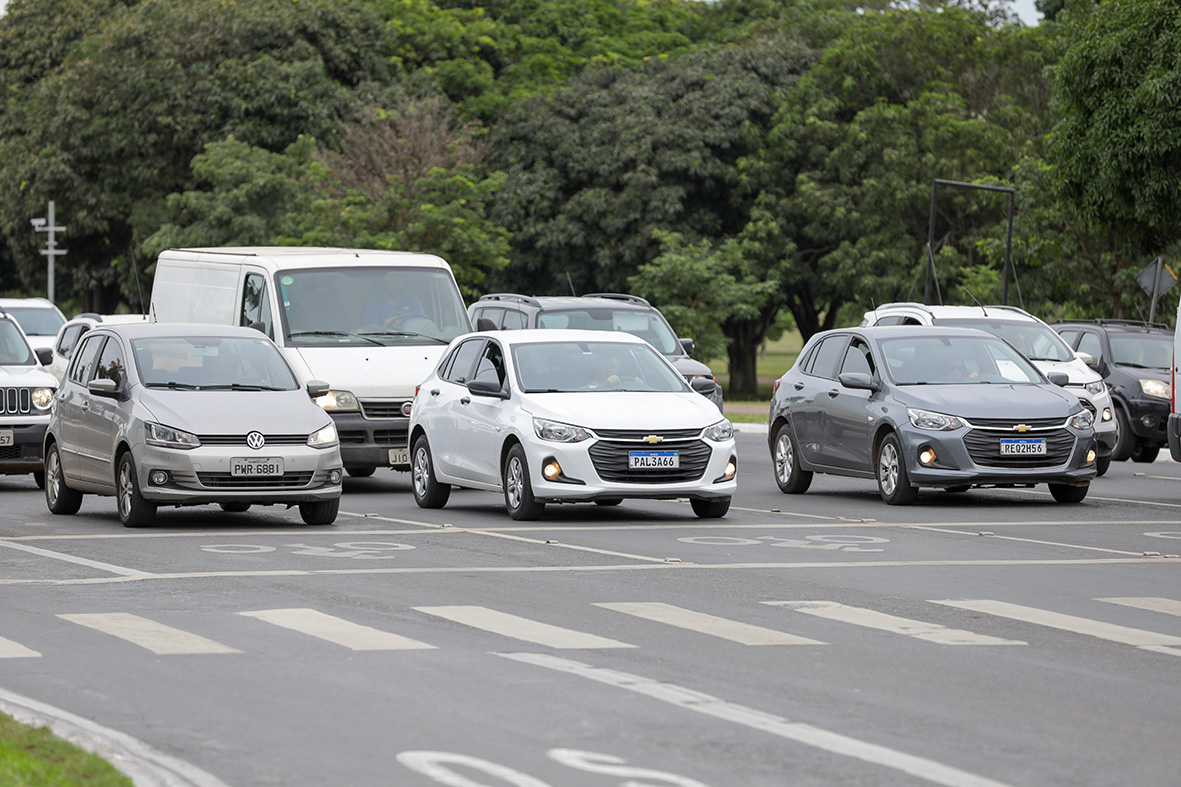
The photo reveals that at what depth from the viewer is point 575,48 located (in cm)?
6600

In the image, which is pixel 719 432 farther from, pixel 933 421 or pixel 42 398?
pixel 42 398

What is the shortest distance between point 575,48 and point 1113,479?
1757 inches

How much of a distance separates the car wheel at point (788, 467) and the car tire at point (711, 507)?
323 centimetres

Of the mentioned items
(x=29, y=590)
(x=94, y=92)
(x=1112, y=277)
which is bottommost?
(x=29, y=590)

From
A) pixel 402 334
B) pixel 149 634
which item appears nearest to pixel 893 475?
pixel 402 334

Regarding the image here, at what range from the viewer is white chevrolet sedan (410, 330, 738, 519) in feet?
55.5

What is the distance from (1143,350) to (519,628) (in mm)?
18670

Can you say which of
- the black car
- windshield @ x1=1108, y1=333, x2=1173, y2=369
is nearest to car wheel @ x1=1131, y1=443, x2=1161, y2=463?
windshield @ x1=1108, y1=333, x2=1173, y2=369

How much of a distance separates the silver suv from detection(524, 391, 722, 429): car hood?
6.83 m

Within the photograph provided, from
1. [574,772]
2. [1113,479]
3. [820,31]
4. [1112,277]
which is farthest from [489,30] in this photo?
[574,772]

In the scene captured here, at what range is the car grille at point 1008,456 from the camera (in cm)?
1853

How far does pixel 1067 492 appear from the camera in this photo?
Result: 19.6 metres

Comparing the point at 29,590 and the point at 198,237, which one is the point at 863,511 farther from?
the point at 198,237

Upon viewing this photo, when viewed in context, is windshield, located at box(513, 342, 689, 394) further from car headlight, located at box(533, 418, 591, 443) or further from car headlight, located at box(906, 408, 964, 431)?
car headlight, located at box(906, 408, 964, 431)
